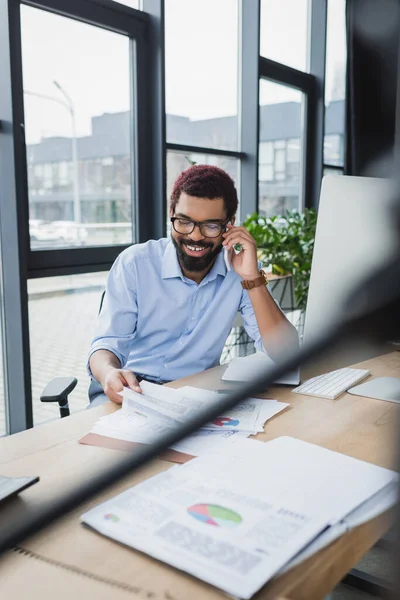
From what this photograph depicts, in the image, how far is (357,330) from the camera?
207mm

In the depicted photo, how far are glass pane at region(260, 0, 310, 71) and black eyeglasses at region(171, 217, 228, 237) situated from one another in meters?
2.33

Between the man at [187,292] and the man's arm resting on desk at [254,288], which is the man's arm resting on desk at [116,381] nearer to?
Result: the man at [187,292]

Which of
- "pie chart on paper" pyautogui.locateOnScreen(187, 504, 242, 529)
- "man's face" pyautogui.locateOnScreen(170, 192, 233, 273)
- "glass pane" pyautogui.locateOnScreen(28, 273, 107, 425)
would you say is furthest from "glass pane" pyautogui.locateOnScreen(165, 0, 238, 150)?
"pie chart on paper" pyautogui.locateOnScreen(187, 504, 242, 529)

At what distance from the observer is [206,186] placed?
1757 mm

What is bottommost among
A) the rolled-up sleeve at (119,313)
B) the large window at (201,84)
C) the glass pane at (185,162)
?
the rolled-up sleeve at (119,313)

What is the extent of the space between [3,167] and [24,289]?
1.61ft

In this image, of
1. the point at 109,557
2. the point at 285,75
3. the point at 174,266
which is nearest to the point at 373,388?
the point at 174,266

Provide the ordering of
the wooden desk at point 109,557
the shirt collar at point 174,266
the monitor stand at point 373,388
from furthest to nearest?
the shirt collar at point 174,266 → the monitor stand at point 373,388 → the wooden desk at point 109,557

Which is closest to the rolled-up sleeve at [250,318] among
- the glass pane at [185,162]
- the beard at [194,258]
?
the beard at [194,258]

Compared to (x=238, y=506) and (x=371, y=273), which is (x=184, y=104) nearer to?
(x=238, y=506)

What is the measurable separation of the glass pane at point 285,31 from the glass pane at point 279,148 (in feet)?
0.66

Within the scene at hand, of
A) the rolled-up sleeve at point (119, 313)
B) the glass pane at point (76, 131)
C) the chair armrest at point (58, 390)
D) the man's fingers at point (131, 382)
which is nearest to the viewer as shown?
the man's fingers at point (131, 382)

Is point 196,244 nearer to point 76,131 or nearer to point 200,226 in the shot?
point 200,226

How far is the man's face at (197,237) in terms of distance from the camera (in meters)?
1.75
